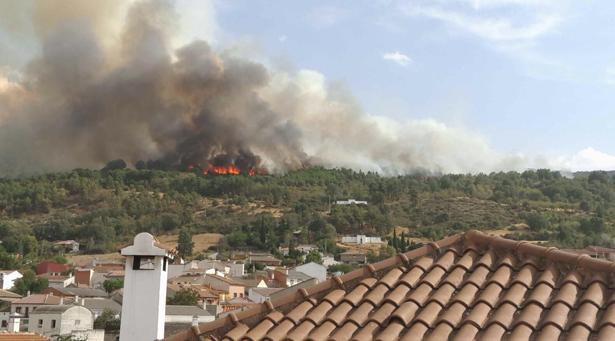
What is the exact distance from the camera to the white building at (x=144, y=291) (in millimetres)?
4789

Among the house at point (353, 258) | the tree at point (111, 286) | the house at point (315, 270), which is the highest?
the house at point (353, 258)

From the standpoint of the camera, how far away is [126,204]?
10219cm

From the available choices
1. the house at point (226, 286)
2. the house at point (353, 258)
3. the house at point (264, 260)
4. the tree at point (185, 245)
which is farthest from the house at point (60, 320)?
the tree at point (185, 245)

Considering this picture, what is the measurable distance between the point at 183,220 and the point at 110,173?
40.2 metres

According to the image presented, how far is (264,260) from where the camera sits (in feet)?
234

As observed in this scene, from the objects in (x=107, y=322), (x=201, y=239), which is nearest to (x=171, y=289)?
(x=107, y=322)

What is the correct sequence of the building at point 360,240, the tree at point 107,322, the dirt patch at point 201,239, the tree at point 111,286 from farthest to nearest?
1. the building at point 360,240
2. the dirt patch at point 201,239
3. the tree at point 111,286
4. the tree at point 107,322

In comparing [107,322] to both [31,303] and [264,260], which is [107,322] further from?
[264,260]

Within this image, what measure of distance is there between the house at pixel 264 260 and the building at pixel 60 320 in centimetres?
3254

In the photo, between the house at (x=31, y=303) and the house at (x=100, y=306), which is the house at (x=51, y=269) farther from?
the house at (x=100, y=306)

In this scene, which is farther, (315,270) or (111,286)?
(315,270)

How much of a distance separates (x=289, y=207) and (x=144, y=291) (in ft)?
317

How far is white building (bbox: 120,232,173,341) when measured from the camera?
4.79m

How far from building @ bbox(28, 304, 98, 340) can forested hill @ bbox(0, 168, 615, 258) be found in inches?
1556
